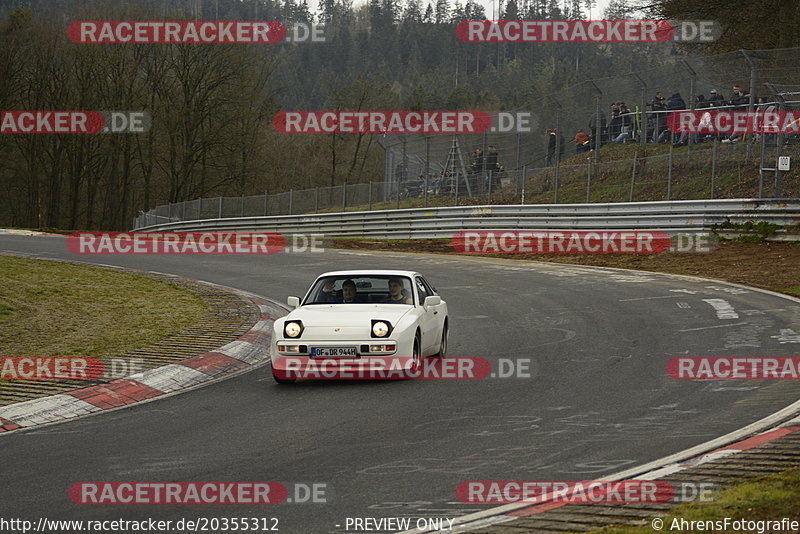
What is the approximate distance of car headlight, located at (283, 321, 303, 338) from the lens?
35.3 feet

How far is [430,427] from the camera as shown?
842cm

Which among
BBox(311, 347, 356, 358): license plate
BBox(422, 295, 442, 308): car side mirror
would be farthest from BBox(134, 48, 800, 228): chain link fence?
BBox(311, 347, 356, 358): license plate

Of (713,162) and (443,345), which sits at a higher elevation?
(713,162)

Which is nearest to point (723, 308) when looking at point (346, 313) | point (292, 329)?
point (346, 313)

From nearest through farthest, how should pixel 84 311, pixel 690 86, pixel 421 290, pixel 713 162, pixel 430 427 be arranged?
pixel 430 427
pixel 421 290
pixel 84 311
pixel 713 162
pixel 690 86

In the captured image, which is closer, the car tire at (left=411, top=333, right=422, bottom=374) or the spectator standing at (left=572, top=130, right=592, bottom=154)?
the car tire at (left=411, top=333, right=422, bottom=374)

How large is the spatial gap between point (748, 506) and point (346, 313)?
6.31 meters

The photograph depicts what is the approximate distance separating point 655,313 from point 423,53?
183 meters

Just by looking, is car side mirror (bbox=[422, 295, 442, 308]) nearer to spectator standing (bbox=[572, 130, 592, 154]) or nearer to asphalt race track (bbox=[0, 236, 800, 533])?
asphalt race track (bbox=[0, 236, 800, 533])

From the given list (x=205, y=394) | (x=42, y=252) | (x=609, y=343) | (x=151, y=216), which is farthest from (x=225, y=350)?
(x=151, y=216)

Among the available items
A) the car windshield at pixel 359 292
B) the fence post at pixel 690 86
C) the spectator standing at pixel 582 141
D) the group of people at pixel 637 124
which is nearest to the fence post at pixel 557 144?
the group of people at pixel 637 124

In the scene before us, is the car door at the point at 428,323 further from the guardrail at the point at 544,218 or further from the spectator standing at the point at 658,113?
the spectator standing at the point at 658,113

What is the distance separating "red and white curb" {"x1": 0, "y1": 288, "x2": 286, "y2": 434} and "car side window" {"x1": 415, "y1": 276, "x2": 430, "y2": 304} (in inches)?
85.5

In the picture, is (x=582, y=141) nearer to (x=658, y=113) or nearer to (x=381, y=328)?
(x=658, y=113)
